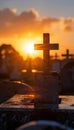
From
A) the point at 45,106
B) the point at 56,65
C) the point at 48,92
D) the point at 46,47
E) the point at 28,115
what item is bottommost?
the point at 56,65

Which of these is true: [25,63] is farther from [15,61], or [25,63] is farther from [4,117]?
[4,117]

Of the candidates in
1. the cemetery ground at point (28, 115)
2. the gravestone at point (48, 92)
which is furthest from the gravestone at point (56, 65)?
the cemetery ground at point (28, 115)

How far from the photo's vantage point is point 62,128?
10.4 m

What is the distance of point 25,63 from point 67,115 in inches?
1383

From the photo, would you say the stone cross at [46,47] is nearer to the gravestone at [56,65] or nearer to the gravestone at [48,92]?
the gravestone at [48,92]

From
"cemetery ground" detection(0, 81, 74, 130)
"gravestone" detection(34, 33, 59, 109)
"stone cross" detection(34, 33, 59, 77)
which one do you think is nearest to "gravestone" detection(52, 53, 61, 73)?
"stone cross" detection(34, 33, 59, 77)

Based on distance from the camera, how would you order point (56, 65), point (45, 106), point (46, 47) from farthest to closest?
point (56, 65) < point (46, 47) < point (45, 106)

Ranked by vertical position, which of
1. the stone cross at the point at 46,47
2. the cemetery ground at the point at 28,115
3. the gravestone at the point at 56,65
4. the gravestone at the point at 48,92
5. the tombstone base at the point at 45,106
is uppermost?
the stone cross at the point at 46,47

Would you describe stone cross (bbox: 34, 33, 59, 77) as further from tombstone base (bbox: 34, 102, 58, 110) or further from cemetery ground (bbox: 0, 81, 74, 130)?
cemetery ground (bbox: 0, 81, 74, 130)

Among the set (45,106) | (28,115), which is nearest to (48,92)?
(45,106)

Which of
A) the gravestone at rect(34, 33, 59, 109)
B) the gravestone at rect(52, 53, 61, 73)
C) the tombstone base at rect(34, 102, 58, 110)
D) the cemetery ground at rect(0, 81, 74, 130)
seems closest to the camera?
the cemetery ground at rect(0, 81, 74, 130)

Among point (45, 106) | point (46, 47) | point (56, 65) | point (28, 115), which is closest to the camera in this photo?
point (28, 115)

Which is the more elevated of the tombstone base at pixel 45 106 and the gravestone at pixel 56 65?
the tombstone base at pixel 45 106

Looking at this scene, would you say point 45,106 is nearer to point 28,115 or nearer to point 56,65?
point 28,115
